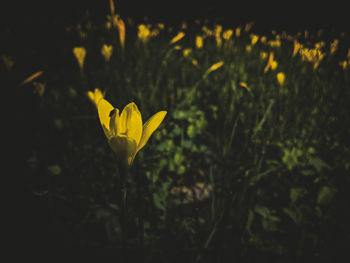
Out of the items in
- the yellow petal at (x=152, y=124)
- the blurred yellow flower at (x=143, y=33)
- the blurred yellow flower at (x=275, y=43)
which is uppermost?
the blurred yellow flower at (x=143, y=33)

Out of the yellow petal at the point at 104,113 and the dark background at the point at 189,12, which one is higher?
Answer: the dark background at the point at 189,12

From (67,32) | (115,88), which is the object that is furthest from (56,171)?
(67,32)

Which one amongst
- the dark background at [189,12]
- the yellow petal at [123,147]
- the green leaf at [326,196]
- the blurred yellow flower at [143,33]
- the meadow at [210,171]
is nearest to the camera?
the yellow petal at [123,147]

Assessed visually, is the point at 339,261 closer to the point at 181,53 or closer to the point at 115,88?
the point at 115,88

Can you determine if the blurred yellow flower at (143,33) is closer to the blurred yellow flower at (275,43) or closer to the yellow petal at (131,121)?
the blurred yellow flower at (275,43)

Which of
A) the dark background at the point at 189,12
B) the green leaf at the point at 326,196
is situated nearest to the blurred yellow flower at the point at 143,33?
the dark background at the point at 189,12

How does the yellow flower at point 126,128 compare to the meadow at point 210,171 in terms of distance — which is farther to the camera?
the meadow at point 210,171

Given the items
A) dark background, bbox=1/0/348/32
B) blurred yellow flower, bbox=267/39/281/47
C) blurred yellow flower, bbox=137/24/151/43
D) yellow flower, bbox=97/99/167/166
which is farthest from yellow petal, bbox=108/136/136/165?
blurred yellow flower, bbox=137/24/151/43
